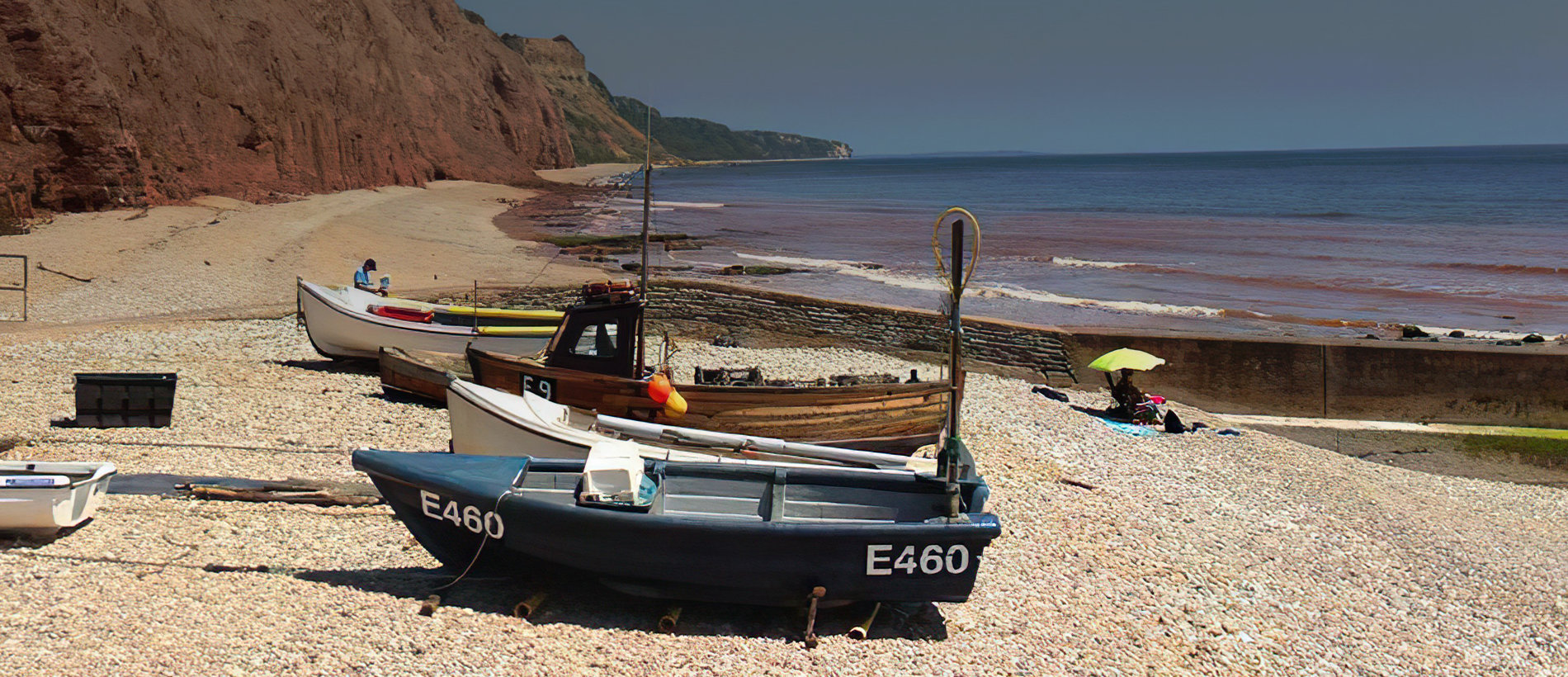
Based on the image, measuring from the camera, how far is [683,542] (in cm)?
719

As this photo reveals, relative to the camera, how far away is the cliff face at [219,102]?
29484 mm

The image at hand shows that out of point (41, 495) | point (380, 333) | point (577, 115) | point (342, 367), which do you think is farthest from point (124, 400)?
point (577, 115)

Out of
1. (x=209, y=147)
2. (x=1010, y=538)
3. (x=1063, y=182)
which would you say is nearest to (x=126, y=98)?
(x=209, y=147)

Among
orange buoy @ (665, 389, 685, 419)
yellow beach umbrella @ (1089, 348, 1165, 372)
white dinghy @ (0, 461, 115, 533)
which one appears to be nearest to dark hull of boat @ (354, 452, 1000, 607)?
white dinghy @ (0, 461, 115, 533)

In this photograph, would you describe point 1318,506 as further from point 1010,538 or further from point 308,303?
point 308,303

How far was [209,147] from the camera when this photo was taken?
3931cm

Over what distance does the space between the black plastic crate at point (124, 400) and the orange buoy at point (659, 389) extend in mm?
5532

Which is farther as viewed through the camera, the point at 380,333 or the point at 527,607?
the point at 380,333

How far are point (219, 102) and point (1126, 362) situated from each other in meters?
38.4

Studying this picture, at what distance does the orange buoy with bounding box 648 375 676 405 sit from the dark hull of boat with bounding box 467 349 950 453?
5.3 inches

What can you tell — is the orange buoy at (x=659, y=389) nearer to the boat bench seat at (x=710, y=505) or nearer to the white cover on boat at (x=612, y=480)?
the boat bench seat at (x=710, y=505)

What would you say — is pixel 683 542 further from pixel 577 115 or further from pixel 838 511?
pixel 577 115

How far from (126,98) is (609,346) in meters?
30.9

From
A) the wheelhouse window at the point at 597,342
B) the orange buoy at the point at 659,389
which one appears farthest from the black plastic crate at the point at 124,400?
the orange buoy at the point at 659,389
